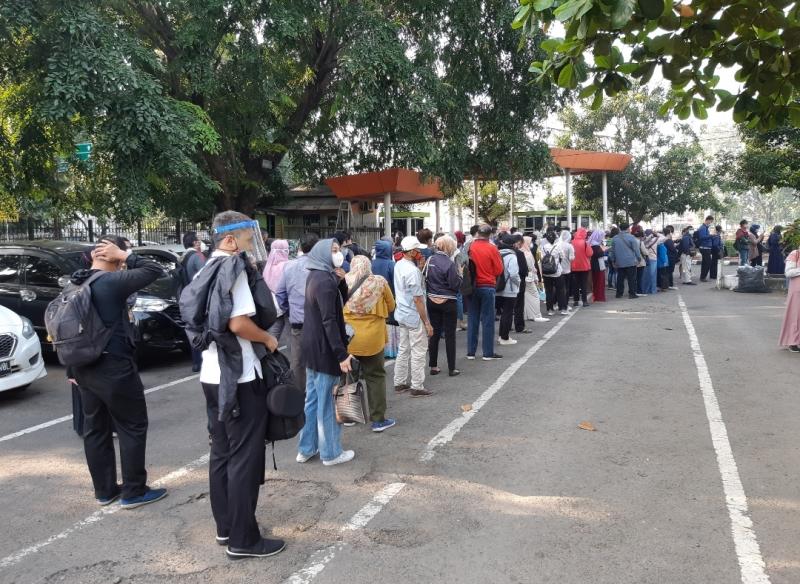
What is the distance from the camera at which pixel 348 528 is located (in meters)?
4.05

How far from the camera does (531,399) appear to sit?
23.1ft

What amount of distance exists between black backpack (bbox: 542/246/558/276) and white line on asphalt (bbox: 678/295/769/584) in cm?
592

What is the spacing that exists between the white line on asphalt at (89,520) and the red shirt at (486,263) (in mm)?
4573

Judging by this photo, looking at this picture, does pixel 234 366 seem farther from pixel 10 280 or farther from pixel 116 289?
pixel 10 280

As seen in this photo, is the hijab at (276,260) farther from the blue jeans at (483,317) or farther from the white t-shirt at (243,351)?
the white t-shirt at (243,351)

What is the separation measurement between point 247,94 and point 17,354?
8689 millimetres

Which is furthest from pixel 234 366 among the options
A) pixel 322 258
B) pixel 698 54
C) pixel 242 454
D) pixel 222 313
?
pixel 698 54

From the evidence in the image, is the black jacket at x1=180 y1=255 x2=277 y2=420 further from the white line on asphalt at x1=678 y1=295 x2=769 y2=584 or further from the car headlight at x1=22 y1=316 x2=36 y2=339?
the car headlight at x1=22 y1=316 x2=36 y2=339

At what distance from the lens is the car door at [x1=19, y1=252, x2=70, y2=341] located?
9.48 meters

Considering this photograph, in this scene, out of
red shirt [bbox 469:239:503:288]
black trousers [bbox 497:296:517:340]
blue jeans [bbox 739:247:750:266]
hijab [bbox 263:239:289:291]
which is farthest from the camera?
blue jeans [bbox 739:247:750:266]

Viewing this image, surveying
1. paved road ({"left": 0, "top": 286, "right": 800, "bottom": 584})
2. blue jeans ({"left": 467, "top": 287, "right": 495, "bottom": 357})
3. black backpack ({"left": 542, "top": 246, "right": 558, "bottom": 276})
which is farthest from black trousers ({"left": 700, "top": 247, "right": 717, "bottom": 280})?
blue jeans ({"left": 467, "top": 287, "right": 495, "bottom": 357})

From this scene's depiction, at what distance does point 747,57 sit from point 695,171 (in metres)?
33.1

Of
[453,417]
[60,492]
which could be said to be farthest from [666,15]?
[60,492]

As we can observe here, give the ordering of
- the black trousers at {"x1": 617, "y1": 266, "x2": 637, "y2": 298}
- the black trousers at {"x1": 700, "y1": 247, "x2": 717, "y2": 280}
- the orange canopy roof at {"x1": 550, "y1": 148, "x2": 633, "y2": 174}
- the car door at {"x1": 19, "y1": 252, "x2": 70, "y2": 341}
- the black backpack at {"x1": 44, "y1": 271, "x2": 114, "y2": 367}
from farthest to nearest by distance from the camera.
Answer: the orange canopy roof at {"x1": 550, "y1": 148, "x2": 633, "y2": 174} < the black trousers at {"x1": 700, "y1": 247, "x2": 717, "y2": 280} < the black trousers at {"x1": 617, "y1": 266, "x2": 637, "y2": 298} < the car door at {"x1": 19, "y1": 252, "x2": 70, "y2": 341} < the black backpack at {"x1": 44, "y1": 271, "x2": 114, "y2": 367}
